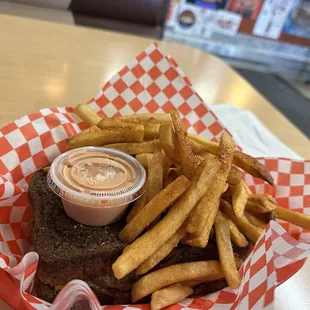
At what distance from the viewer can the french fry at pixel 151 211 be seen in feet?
3.37

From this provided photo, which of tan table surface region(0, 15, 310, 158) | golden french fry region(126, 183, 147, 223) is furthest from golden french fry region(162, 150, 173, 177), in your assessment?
tan table surface region(0, 15, 310, 158)

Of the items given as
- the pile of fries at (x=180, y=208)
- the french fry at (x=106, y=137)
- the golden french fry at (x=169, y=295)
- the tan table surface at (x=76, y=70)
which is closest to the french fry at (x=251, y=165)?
the pile of fries at (x=180, y=208)

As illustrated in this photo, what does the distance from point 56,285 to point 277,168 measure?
90 centimetres

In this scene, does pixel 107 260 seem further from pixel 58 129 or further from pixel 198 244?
pixel 58 129

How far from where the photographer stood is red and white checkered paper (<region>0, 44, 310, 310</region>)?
956 mm

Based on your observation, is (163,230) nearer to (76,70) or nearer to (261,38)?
(76,70)

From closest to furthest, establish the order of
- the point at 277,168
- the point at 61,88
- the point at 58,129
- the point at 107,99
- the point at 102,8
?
the point at 58,129 → the point at 277,168 → the point at 107,99 → the point at 61,88 → the point at 102,8

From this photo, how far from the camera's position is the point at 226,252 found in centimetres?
108

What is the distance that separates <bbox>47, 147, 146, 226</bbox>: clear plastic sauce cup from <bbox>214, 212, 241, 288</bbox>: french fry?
224 millimetres

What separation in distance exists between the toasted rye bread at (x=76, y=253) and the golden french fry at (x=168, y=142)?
8.6 inches

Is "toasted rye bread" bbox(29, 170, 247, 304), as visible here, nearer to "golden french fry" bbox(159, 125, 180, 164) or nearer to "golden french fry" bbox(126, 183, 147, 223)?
"golden french fry" bbox(126, 183, 147, 223)

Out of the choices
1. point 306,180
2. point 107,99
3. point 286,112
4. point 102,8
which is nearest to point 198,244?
point 306,180

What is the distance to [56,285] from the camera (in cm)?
99

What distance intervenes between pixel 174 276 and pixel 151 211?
0.55ft
